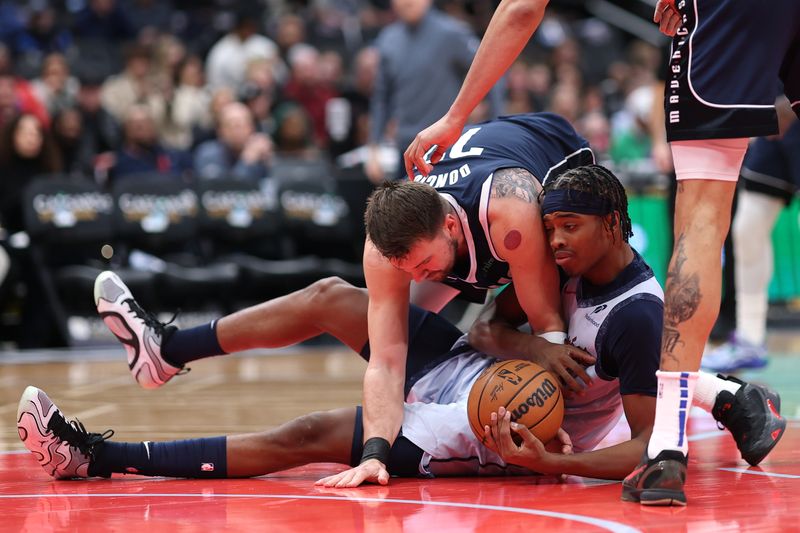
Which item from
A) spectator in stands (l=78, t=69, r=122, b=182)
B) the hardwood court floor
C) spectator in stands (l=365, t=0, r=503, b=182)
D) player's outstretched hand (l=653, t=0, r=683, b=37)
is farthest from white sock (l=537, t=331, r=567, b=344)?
spectator in stands (l=78, t=69, r=122, b=182)

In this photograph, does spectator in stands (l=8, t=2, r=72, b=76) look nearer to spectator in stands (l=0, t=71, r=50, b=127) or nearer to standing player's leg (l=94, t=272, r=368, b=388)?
spectator in stands (l=0, t=71, r=50, b=127)

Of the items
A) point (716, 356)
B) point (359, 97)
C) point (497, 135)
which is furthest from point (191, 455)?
point (359, 97)

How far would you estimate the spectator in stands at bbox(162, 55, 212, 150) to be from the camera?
11.4 metres

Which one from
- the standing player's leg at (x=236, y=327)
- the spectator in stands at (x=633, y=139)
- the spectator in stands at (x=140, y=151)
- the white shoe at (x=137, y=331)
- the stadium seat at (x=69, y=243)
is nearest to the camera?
the standing player's leg at (x=236, y=327)

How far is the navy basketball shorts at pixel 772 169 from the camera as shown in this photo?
21.8ft

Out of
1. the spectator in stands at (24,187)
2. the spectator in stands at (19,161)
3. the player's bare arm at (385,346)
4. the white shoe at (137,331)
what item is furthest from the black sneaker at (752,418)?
the spectator in stands at (19,161)

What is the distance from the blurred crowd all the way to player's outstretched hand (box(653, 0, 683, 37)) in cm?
397

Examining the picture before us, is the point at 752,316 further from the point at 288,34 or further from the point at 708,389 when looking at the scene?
the point at 288,34

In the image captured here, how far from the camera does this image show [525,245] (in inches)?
142

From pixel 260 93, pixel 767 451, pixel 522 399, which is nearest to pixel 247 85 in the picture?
pixel 260 93

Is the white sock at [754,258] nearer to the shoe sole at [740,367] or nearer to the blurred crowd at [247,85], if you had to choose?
the shoe sole at [740,367]

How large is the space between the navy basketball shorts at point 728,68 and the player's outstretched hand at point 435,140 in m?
0.76

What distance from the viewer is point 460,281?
3.95 meters

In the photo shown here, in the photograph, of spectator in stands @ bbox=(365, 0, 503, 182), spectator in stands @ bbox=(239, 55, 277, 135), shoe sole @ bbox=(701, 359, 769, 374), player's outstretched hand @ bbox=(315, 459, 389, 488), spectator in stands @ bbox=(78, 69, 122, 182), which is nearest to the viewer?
player's outstretched hand @ bbox=(315, 459, 389, 488)
